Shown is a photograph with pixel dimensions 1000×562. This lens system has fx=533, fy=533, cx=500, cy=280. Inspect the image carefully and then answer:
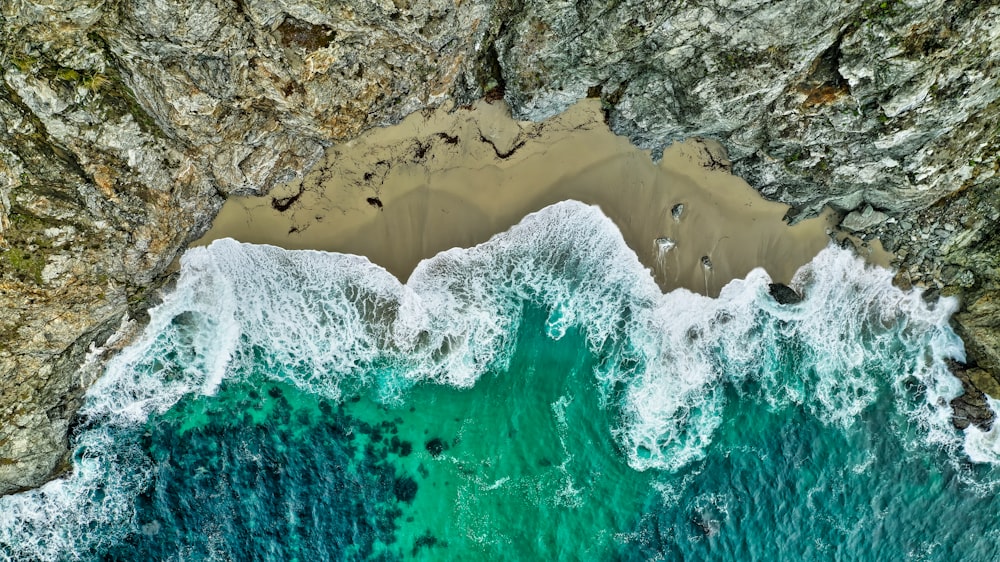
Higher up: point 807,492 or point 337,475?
point 807,492

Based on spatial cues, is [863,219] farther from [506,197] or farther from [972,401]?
[506,197]

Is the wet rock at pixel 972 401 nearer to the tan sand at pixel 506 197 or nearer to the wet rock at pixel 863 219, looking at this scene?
the wet rock at pixel 863 219

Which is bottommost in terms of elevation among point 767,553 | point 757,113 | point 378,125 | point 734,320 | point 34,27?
point 767,553

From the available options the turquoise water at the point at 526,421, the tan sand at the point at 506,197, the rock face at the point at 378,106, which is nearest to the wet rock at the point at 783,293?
the turquoise water at the point at 526,421

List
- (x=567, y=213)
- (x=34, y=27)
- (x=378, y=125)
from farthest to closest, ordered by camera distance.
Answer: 1. (x=567, y=213)
2. (x=378, y=125)
3. (x=34, y=27)

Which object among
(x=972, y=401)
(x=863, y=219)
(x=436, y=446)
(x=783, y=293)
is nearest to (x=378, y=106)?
(x=436, y=446)

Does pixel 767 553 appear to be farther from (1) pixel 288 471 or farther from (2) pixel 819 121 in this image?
(1) pixel 288 471

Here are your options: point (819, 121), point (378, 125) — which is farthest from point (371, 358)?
point (819, 121)

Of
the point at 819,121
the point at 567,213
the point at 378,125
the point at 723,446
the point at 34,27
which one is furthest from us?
the point at 723,446
